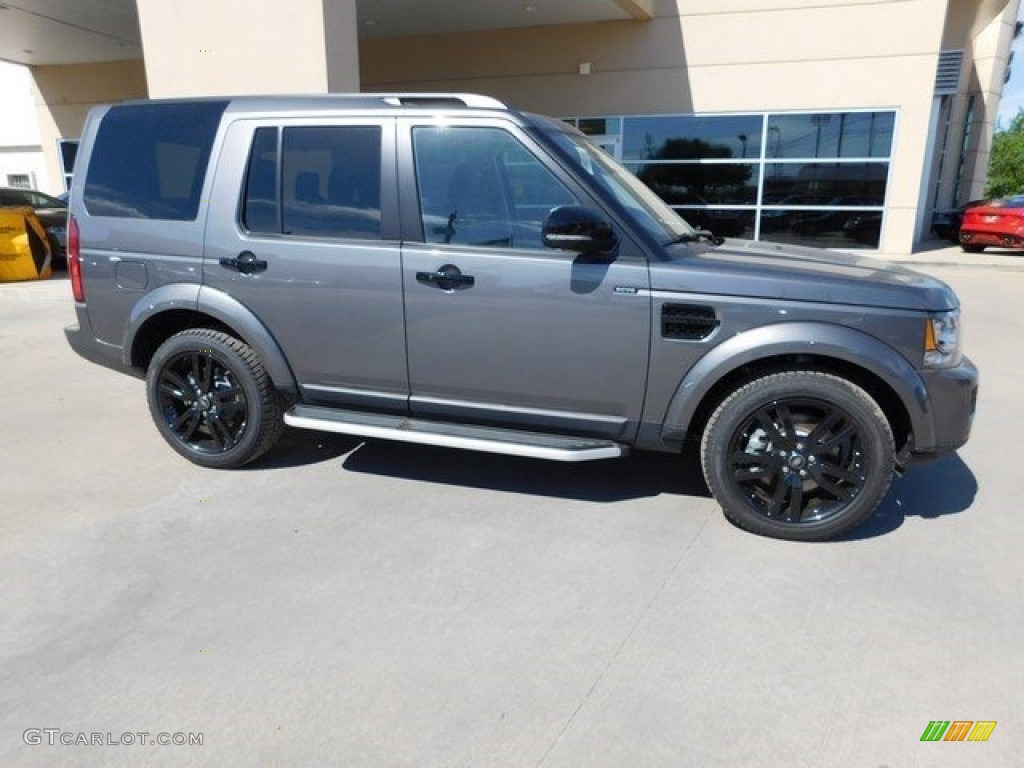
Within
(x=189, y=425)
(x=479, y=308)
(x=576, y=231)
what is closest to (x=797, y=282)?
(x=576, y=231)

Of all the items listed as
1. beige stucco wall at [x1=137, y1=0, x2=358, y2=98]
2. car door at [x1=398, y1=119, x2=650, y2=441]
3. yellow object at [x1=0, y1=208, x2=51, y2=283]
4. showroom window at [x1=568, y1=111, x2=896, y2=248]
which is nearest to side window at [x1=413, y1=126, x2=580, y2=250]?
car door at [x1=398, y1=119, x2=650, y2=441]

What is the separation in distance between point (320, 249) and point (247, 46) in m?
6.18

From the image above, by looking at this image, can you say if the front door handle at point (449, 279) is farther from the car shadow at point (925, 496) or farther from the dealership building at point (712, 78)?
the dealership building at point (712, 78)

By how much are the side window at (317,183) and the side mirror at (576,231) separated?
39.4 inches

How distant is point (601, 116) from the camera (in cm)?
1714

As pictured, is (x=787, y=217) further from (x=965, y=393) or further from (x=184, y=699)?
(x=184, y=699)

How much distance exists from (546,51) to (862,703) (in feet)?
55.7

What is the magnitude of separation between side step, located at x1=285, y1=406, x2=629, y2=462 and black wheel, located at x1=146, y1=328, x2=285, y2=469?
0.24 metres

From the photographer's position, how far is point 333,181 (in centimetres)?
401

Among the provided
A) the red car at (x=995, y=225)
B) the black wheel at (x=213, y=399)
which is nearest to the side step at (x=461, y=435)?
the black wheel at (x=213, y=399)

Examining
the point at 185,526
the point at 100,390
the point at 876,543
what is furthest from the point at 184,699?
the point at 100,390

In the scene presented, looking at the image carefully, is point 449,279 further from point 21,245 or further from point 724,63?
point 724,63

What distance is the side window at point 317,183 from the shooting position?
12.9ft

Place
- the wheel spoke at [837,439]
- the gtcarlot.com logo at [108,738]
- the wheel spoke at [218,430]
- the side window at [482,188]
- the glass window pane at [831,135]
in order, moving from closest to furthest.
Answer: the gtcarlot.com logo at [108,738]
the wheel spoke at [837,439]
the side window at [482,188]
the wheel spoke at [218,430]
the glass window pane at [831,135]
